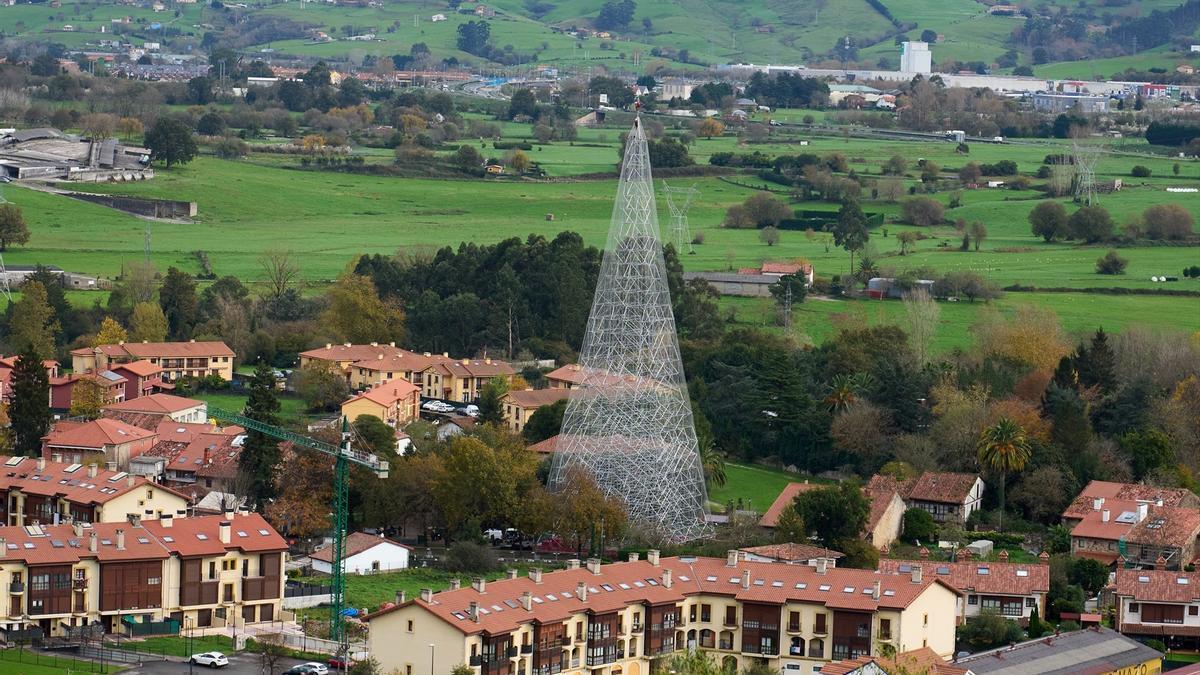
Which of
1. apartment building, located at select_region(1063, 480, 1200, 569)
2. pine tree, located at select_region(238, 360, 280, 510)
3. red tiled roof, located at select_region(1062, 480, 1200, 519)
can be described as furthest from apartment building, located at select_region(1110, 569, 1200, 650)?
pine tree, located at select_region(238, 360, 280, 510)

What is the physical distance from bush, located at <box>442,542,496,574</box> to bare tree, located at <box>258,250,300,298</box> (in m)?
36.1

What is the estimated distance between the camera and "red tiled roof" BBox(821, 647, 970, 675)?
44.1 m

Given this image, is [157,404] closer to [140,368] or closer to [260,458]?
[140,368]

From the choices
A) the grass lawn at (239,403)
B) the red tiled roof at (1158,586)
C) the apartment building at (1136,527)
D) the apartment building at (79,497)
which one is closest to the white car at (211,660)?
the apartment building at (79,497)

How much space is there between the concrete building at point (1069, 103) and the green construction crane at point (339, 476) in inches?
4896

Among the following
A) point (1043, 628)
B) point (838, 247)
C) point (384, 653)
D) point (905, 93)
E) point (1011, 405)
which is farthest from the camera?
point (905, 93)

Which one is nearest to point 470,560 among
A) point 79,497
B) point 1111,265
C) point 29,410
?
point 79,497

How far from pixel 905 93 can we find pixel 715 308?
373ft

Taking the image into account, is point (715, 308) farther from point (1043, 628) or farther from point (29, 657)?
point (29, 657)

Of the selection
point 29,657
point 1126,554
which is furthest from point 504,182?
point 29,657

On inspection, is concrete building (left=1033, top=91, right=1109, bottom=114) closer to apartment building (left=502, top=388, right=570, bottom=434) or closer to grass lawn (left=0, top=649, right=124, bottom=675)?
apartment building (left=502, top=388, right=570, bottom=434)

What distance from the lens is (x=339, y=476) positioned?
57156 millimetres

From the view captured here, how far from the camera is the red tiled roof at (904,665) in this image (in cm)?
4409

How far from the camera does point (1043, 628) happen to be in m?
52.8
